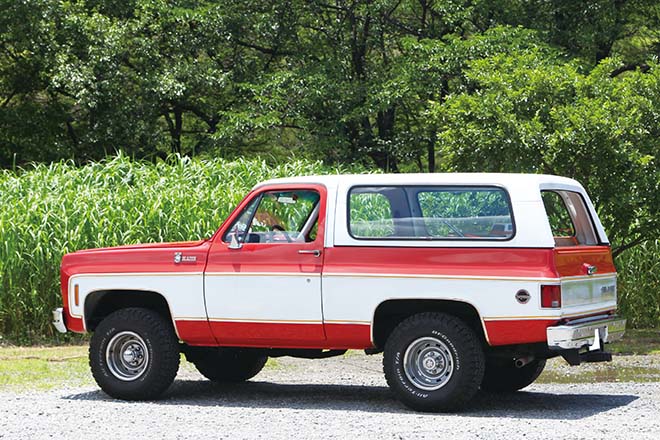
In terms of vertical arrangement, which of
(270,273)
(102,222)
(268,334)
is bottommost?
(268,334)

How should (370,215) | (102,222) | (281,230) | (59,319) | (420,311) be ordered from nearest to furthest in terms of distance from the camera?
(420,311)
(370,215)
(281,230)
(59,319)
(102,222)

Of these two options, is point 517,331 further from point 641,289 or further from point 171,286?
point 641,289

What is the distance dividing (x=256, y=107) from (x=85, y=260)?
550 inches

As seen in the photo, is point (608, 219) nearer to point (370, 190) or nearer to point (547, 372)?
point (547, 372)

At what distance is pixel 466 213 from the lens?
942 centimetres

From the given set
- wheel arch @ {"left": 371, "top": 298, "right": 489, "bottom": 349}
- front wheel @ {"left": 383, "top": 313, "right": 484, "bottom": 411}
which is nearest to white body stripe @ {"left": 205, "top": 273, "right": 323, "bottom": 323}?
wheel arch @ {"left": 371, "top": 298, "right": 489, "bottom": 349}

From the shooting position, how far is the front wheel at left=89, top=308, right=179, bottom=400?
1013cm

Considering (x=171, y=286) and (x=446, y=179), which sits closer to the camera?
(x=446, y=179)

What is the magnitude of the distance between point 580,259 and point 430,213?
1.25 metres

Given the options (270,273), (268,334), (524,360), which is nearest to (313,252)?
(270,273)

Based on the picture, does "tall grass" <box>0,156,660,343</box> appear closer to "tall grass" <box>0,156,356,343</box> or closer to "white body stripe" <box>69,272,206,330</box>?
"tall grass" <box>0,156,356,343</box>

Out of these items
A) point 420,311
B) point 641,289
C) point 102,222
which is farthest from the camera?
point 641,289

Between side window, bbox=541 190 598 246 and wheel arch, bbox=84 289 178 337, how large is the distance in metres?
3.41

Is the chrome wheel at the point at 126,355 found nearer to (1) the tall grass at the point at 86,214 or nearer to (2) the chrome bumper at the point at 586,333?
(2) the chrome bumper at the point at 586,333
